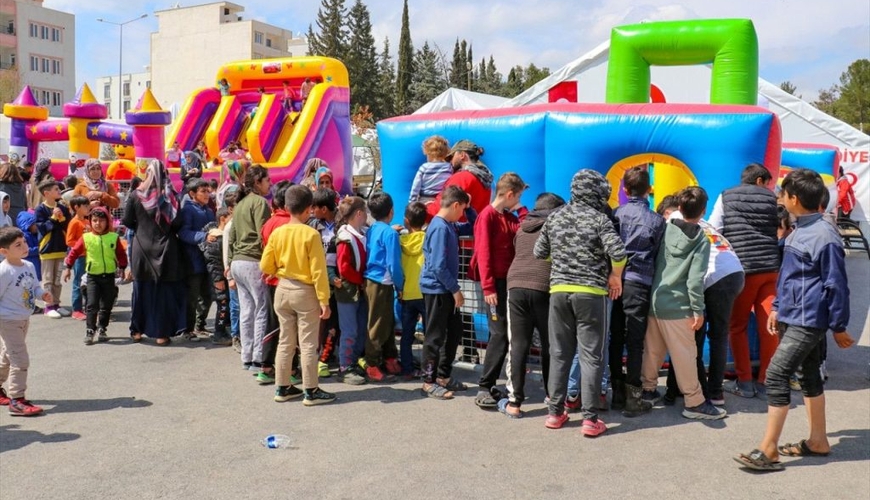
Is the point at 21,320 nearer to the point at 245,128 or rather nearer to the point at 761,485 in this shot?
the point at 761,485

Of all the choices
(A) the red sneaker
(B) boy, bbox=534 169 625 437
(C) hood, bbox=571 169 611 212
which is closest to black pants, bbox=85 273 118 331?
(A) the red sneaker

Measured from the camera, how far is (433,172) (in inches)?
252

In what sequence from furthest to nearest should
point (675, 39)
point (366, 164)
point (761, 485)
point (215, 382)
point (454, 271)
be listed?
1. point (366, 164)
2. point (675, 39)
3. point (215, 382)
4. point (454, 271)
5. point (761, 485)

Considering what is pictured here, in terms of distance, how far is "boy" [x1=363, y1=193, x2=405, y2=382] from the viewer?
229 inches

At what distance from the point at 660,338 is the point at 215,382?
11.8 ft

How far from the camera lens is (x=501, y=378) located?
622 centimetres

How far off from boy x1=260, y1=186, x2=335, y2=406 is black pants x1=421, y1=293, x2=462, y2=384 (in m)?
0.81

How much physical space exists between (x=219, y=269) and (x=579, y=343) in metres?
3.82

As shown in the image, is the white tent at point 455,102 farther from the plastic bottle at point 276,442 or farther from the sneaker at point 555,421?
the plastic bottle at point 276,442

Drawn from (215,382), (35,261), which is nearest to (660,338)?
(215,382)

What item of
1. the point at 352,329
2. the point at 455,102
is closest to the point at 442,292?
the point at 352,329

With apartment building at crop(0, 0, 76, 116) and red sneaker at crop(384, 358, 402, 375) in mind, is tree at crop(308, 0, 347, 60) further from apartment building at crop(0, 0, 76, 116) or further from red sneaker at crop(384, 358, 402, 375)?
red sneaker at crop(384, 358, 402, 375)

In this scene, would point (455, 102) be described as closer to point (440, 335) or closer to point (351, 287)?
point (351, 287)

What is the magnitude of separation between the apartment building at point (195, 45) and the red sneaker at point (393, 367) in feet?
212
